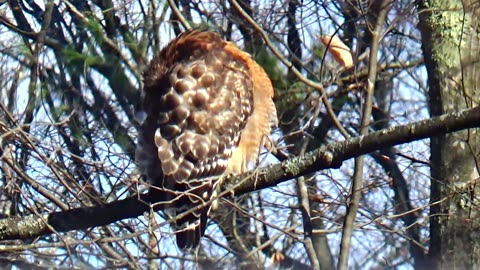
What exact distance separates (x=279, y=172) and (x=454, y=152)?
6.06 ft

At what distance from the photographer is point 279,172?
4707 millimetres

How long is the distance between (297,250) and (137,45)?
1997mm

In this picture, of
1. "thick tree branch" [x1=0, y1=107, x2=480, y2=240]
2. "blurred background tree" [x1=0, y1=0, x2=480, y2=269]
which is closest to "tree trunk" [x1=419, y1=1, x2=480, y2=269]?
"blurred background tree" [x1=0, y1=0, x2=480, y2=269]

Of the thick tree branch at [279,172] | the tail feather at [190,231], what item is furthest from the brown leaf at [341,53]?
the thick tree branch at [279,172]

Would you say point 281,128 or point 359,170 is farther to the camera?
point 281,128

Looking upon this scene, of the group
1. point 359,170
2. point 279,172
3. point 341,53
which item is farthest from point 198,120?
point 341,53

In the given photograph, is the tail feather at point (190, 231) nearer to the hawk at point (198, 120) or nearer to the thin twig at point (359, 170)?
the hawk at point (198, 120)

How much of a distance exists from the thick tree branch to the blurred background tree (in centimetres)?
10

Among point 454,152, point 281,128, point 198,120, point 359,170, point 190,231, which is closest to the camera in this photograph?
point 190,231

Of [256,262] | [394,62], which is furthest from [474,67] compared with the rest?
[394,62]

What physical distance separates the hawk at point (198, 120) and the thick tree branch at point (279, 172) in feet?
0.92

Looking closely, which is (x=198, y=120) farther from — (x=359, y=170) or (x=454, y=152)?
(x=454, y=152)

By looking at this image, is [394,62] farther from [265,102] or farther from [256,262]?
[265,102]

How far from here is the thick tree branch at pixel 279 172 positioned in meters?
4.39
